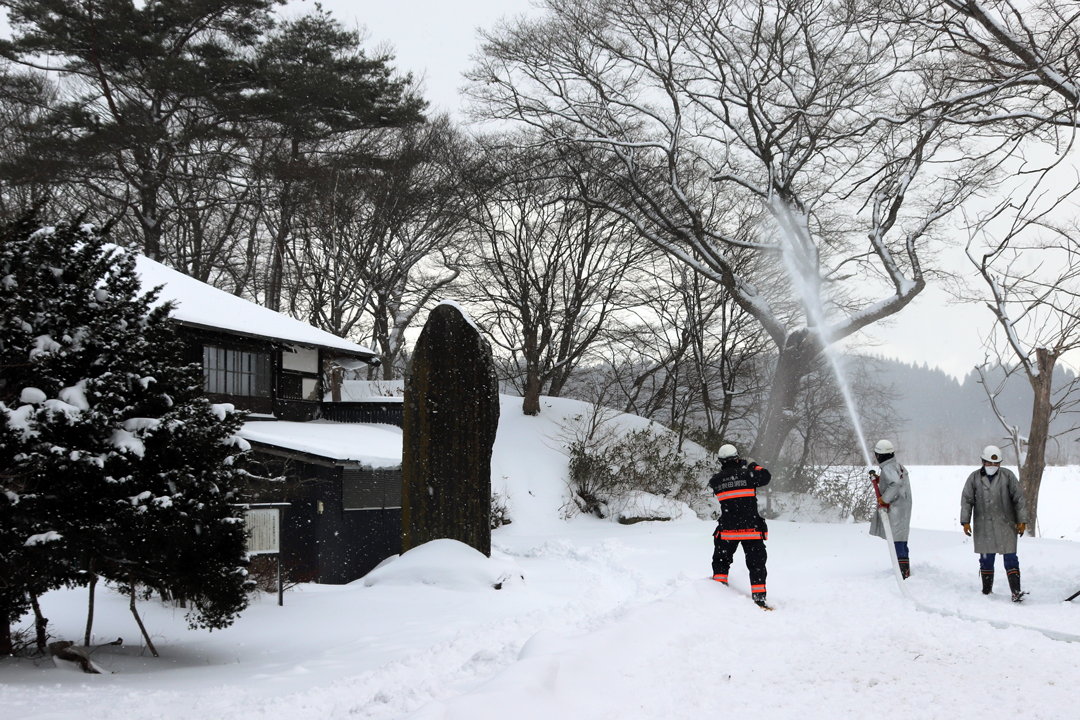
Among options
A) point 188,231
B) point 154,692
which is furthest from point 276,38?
point 154,692

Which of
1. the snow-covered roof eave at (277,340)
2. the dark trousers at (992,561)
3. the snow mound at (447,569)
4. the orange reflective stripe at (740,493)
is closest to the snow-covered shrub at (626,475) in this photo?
the snow-covered roof eave at (277,340)

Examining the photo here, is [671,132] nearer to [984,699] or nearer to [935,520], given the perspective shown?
[984,699]

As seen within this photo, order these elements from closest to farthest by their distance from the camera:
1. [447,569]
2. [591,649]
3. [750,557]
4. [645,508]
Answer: [591,649] → [750,557] → [447,569] → [645,508]

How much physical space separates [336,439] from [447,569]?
8.20m

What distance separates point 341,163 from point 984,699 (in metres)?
26.3

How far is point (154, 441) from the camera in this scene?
7.52 m

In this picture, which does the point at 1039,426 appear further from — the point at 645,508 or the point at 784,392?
the point at 645,508

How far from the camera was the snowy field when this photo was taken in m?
5.11

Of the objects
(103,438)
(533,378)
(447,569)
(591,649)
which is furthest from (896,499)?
(533,378)

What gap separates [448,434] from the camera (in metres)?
11.4

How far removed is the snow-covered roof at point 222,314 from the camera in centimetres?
1705

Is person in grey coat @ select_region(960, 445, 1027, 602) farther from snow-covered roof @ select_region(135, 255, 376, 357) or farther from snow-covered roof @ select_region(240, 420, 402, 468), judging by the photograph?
snow-covered roof @ select_region(135, 255, 376, 357)

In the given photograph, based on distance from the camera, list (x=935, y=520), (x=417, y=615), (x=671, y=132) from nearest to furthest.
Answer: (x=417, y=615) → (x=671, y=132) → (x=935, y=520)

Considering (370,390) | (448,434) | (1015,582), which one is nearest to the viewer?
(1015,582)
